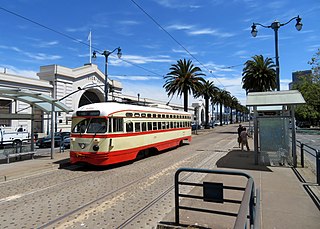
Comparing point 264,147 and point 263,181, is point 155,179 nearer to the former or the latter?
Answer: point 263,181

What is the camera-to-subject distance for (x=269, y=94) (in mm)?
12781

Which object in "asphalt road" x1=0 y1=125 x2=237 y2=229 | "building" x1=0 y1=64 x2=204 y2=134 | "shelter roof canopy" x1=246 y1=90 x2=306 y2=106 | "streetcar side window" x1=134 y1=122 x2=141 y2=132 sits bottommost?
"asphalt road" x1=0 y1=125 x2=237 y2=229

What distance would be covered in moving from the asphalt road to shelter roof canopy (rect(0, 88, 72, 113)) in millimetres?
4352

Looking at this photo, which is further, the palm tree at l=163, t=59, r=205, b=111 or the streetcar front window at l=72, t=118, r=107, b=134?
the palm tree at l=163, t=59, r=205, b=111

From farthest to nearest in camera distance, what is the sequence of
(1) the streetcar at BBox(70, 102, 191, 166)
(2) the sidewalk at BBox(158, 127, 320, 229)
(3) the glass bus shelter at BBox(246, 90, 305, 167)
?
(3) the glass bus shelter at BBox(246, 90, 305, 167), (1) the streetcar at BBox(70, 102, 191, 166), (2) the sidewalk at BBox(158, 127, 320, 229)

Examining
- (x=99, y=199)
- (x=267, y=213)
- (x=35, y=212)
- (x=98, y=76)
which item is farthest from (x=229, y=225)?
(x=98, y=76)

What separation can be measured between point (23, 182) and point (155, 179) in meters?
5.03

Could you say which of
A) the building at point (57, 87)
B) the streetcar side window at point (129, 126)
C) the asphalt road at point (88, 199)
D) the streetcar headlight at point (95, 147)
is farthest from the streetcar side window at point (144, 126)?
the building at point (57, 87)

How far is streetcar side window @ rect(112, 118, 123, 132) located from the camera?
466 inches

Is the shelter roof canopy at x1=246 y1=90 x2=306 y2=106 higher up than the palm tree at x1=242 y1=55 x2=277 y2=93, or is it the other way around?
the palm tree at x1=242 y1=55 x2=277 y2=93

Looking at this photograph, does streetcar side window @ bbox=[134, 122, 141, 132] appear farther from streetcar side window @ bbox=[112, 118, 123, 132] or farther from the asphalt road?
the asphalt road

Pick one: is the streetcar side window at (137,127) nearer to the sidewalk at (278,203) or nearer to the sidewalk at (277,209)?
the sidewalk at (278,203)

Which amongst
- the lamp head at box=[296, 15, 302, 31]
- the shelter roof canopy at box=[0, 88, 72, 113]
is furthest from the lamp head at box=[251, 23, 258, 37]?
the shelter roof canopy at box=[0, 88, 72, 113]

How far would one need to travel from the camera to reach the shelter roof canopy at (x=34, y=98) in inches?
489
